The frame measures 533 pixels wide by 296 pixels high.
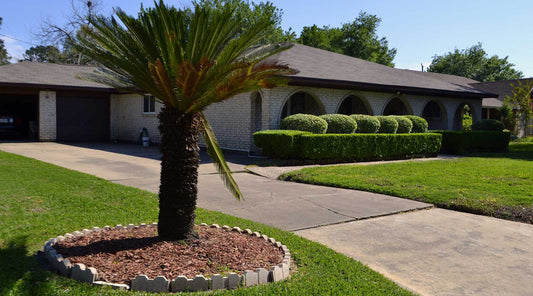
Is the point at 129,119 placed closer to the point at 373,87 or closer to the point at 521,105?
the point at 373,87

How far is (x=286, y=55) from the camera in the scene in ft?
63.7

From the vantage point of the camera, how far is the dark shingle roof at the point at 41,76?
20.8m

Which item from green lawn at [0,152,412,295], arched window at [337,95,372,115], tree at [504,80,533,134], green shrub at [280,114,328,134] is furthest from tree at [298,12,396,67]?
green lawn at [0,152,412,295]

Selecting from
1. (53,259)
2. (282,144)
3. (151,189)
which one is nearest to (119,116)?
(282,144)

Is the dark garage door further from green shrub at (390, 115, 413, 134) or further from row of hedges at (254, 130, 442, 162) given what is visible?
green shrub at (390, 115, 413, 134)

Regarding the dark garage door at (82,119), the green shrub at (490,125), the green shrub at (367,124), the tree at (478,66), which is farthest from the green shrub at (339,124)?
the tree at (478,66)

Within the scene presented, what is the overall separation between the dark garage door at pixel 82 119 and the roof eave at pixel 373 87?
13.2 meters

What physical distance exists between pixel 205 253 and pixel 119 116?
22359mm

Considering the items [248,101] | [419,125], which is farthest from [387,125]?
[248,101]

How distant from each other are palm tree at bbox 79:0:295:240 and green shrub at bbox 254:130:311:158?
8962 mm

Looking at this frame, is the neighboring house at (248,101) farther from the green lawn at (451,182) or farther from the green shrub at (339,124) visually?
the green lawn at (451,182)

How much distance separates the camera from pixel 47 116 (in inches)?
872

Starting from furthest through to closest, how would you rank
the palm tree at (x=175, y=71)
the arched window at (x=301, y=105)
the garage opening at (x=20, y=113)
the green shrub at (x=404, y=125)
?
the garage opening at (x=20, y=113) < the arched window at (x=301, y=105) < the green shrub at (x=404, y=125) < the palm tree at (x=175, y=71)

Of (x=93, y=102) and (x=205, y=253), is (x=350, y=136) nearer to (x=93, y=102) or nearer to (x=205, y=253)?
(x=205, y=253)
